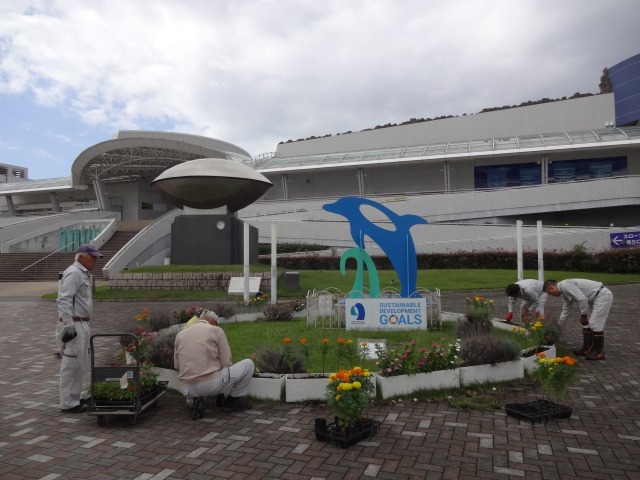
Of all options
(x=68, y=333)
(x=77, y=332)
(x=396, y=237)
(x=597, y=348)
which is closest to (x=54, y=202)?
(x=396, y=237)

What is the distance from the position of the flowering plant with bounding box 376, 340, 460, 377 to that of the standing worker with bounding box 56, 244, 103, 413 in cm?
364

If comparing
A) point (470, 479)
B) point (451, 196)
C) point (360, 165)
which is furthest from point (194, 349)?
point (360, 165)

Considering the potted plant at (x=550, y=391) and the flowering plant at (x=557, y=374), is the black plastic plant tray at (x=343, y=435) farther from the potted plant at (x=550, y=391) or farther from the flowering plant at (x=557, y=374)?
the flowering plant at (x=557, y=374)

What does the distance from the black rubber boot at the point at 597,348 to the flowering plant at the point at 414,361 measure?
2.84 m

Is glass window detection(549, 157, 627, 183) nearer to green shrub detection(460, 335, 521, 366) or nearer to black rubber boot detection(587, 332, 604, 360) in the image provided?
black rubber boot detection(587, 332, 604, 360)

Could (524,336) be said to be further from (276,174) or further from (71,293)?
(276,174)

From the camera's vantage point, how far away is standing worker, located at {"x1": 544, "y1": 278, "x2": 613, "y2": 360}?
762cm

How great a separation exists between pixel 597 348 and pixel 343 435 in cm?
527

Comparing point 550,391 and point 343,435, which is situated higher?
point 550,391

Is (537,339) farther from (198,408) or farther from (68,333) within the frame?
(68,333)

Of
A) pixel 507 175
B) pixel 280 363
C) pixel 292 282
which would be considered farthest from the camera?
pixel 507 175

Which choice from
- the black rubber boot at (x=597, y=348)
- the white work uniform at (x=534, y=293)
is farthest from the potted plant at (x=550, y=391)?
the white work uniform at (x=534, y=293)

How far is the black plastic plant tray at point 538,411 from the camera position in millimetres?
4969

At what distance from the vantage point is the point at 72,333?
17.9 ft
